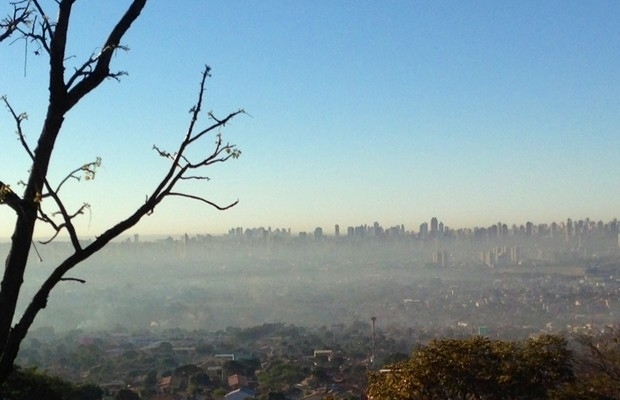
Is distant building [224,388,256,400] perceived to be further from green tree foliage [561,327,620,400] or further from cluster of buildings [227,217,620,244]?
cluster of buildings [227,217,620,244]

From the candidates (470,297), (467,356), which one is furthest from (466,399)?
(470,297)

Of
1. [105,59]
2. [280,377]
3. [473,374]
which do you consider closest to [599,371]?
[473,374]

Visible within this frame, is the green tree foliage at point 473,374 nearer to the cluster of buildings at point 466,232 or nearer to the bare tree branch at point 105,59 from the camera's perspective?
the bare tree branch at point 105,59

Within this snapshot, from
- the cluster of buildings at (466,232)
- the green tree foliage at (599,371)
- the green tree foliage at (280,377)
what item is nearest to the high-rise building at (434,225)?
the cluster of buildings at (466,232)

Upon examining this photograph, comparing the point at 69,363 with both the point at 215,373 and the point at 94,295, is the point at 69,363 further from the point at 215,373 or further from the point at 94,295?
the point at 94,295

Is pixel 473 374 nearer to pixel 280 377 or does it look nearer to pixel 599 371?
pixel 599 371

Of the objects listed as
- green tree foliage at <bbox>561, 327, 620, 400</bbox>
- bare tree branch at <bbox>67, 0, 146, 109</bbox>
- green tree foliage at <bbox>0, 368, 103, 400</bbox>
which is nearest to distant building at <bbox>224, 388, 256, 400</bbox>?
green tree foliage at <bbox>0, 368, 103, 400</bbox>

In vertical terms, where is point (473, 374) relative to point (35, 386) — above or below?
above

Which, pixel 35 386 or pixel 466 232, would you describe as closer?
pixel 35 386
